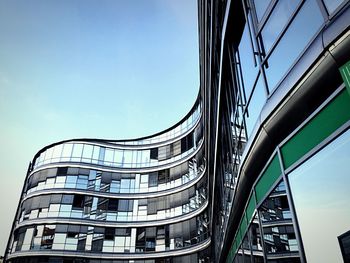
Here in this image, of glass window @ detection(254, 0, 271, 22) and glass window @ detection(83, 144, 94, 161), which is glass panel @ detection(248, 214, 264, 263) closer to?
glass window @ detection(254, 0, 271, 22)

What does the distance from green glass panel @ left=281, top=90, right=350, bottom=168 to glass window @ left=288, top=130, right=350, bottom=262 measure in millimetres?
182

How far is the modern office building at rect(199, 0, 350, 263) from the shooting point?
379cm

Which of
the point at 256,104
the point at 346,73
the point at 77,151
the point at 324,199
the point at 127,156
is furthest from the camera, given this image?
the point at 127,156

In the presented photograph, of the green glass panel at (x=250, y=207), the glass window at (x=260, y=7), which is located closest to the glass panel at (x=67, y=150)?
the green glass panel at (x=250, y=207)

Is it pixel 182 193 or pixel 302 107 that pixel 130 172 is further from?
pixel 302 107

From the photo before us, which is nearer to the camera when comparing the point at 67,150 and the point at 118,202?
the point at 118,202

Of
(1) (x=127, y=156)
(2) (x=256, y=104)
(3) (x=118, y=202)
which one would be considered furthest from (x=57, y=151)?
(2) (x=256, y=104)

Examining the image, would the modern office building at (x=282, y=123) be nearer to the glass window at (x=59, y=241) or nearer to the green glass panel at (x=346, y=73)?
the green glass panel at (x=346, y=73)

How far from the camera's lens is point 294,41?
5.02 metres

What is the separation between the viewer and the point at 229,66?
33.6 ft

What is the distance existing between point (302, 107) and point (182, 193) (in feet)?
98.8

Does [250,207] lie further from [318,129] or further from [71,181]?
[71,181]

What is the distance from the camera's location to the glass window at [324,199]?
3725 mm

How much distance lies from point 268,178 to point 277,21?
10.7 ft
